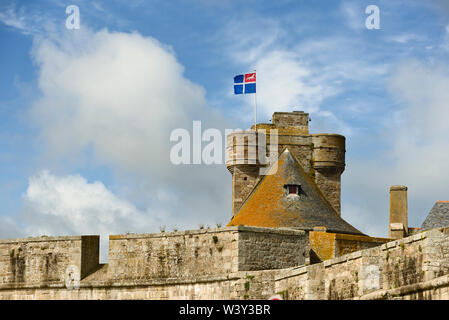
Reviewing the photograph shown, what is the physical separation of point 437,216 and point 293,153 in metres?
6.82

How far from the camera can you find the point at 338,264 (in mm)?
21656

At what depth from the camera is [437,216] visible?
32.4m

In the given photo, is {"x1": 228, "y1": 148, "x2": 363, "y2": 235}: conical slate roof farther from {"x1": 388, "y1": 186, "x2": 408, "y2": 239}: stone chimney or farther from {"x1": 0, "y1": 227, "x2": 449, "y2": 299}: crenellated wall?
{"x1": 0, "y1": 227, "x2": 449, "y2": 299}: crenellated wall

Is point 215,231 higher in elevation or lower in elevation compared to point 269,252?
higher

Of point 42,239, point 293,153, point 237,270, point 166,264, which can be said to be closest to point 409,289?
point 237,270

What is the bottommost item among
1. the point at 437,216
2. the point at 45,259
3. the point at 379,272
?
the point at 379,272

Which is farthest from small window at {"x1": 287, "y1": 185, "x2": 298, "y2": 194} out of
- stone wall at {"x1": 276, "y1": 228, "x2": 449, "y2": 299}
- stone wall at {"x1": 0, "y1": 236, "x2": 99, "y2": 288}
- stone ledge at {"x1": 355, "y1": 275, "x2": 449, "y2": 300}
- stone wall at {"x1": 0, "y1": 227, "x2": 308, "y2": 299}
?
stone ledge at {"x1": 355, "y1": 275, "x2": 449, "y2": 300}

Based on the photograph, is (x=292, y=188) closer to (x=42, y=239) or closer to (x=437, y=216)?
(x=437, y=216)

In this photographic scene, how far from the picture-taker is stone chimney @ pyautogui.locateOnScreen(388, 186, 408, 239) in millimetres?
34844

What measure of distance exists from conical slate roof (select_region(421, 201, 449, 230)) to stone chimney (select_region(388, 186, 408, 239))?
80.6 inches

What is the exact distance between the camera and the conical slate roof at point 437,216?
31938 mm

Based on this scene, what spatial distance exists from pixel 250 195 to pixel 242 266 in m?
10.9

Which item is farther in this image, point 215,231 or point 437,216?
point 437,216
